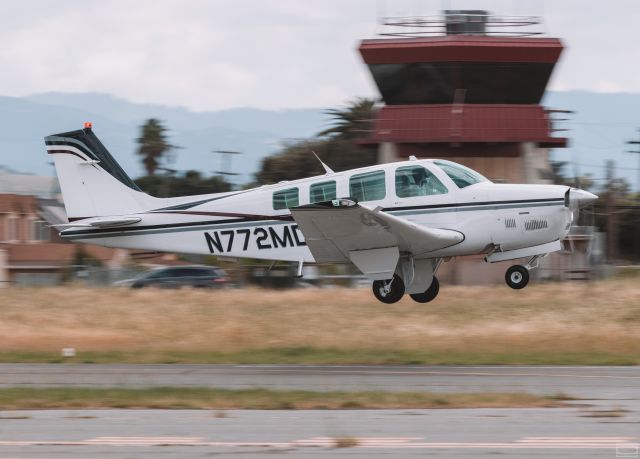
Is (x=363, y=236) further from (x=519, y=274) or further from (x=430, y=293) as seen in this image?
(x=519, y=274)

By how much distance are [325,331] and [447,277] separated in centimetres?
1045

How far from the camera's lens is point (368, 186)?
635 inches

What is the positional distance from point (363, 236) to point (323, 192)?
39.2 inches

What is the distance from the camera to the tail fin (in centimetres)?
1805

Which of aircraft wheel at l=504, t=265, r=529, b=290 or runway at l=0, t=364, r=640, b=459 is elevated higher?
aircraft wheel at l=504, t=265, r=529, b=290

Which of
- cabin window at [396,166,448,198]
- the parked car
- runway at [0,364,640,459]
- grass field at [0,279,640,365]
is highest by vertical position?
cabin window at [396,166,448,198]

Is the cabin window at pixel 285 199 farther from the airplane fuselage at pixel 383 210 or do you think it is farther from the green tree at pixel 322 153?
the green tree at pixel 322 153

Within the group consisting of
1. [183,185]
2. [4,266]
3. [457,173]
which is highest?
[183,185]

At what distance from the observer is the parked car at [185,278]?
3394 cm

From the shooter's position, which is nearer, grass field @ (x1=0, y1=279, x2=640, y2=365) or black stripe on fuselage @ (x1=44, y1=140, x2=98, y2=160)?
black stripe on fuselage @ (x1=44, y1=140, x2=98, y2=160)

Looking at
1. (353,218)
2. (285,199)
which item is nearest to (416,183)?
(353,218)

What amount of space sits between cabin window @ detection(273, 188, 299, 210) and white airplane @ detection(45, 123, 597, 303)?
0.02 metres

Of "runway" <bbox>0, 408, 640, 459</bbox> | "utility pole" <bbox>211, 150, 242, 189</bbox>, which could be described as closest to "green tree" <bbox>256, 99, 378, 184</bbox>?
"utility pole" <bbox>211, 150, 242, 189</bbox>

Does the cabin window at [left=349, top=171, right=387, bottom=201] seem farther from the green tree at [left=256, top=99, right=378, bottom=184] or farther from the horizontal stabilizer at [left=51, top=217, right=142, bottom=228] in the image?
the green tree at [left=256, top=99, right=378, bottom=184]
